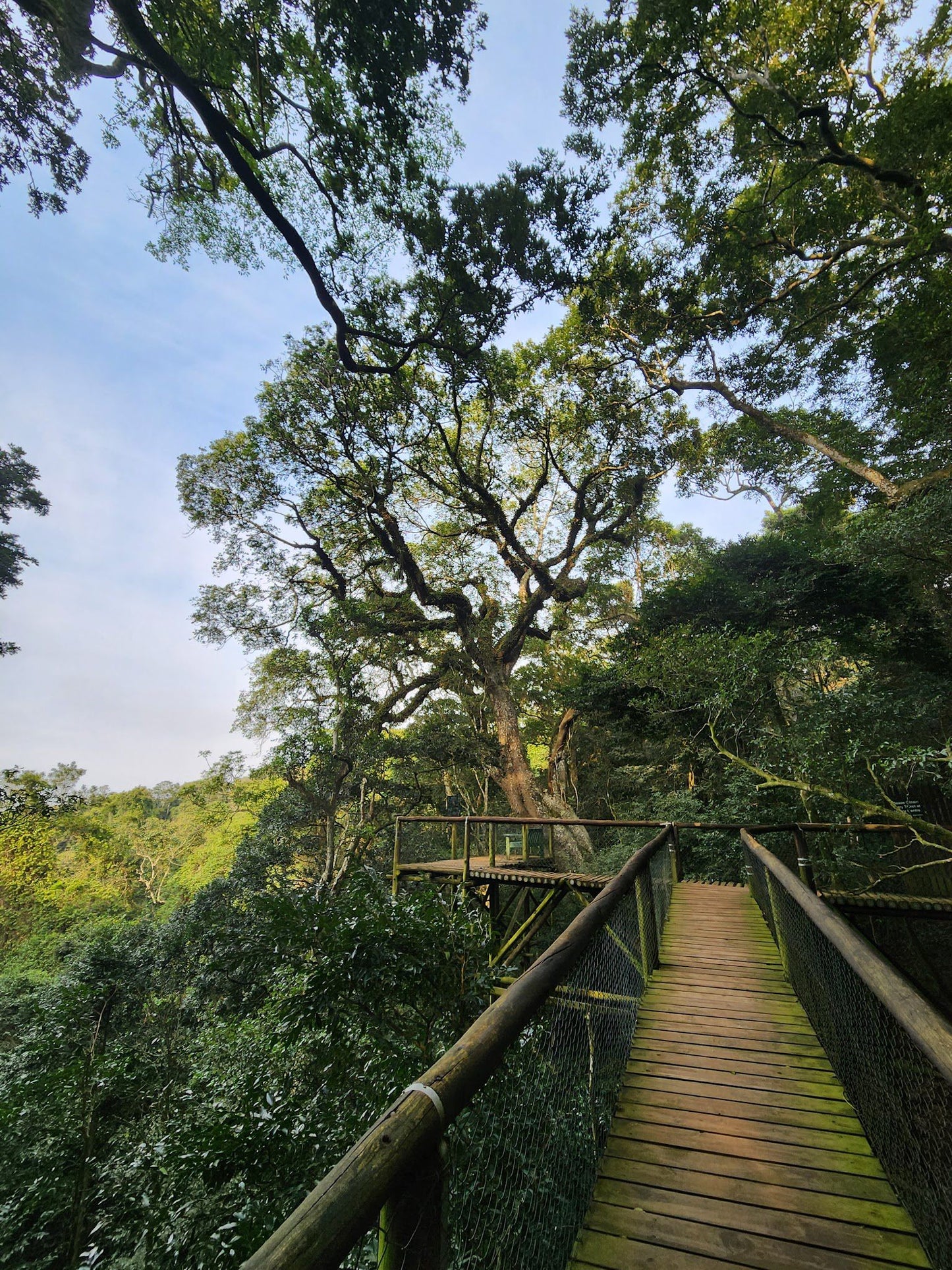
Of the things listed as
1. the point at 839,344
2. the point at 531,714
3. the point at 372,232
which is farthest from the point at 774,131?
the point at 531,714

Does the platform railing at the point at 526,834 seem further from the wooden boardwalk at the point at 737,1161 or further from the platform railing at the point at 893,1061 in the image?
the platform railing at the point at 893,1061

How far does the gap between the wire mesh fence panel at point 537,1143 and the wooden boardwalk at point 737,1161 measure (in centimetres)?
10

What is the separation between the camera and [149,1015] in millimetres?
7918

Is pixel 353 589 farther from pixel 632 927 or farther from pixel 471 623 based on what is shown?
pixel 632 927

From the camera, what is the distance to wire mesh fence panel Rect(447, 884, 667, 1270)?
1.28m

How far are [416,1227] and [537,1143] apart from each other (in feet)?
2.83

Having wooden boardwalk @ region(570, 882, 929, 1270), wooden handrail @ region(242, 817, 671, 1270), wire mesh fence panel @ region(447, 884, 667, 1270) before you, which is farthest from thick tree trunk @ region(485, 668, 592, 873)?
wooden handrail @ region(242, 817, 671, 1270)

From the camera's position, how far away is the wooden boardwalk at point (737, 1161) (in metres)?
1.46

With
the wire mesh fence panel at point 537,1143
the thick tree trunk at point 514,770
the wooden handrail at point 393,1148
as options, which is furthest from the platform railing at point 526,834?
the wooden handrail at point 393,1148

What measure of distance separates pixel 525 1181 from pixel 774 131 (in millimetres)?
12502

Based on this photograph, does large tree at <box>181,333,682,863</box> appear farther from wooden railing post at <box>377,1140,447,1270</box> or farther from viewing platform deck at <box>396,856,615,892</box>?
wooden railing post at <box>377,1140,447,1270</box>

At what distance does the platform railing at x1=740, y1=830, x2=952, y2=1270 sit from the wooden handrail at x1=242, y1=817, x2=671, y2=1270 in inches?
36.5

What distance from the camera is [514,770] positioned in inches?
471

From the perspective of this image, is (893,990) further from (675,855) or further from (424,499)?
(424,499)
